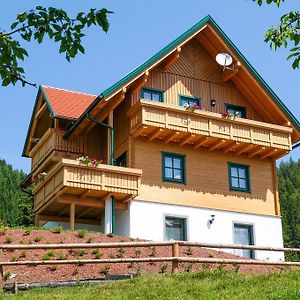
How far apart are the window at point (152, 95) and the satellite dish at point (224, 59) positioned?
120 inches

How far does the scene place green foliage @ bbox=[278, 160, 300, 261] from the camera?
77.2m

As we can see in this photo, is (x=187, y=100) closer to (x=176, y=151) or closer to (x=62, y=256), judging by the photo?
(x=176, y=151)

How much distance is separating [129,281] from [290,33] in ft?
27.0

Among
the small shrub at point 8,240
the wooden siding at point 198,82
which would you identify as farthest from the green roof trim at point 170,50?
the small shrub at point 8,240

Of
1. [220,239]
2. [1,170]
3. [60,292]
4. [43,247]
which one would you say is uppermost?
[1,170]

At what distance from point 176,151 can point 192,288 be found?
14676 mm

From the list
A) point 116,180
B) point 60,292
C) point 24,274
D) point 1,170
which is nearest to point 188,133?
point 116,180

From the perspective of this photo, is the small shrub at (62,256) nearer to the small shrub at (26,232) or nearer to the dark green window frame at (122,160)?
the small shrub at (26,232)

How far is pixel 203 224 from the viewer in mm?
29500

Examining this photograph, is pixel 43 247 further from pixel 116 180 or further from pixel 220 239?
pixel 220 239

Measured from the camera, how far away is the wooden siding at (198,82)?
30859 mm

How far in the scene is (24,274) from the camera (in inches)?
764

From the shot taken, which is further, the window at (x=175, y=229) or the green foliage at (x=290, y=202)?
the green foliage at (x=290, y=202)

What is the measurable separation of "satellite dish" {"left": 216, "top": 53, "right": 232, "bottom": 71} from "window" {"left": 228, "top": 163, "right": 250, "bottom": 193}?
464 cm
